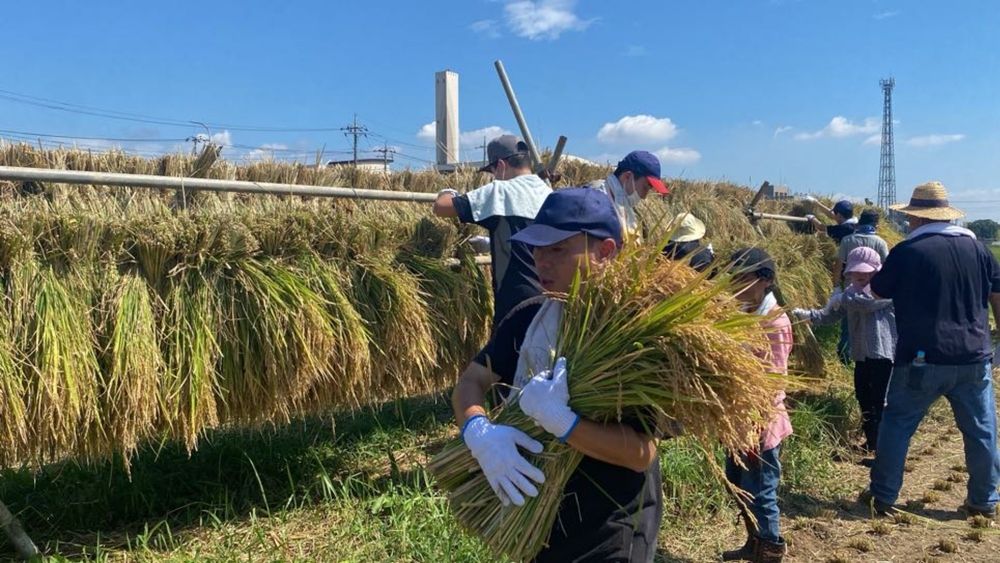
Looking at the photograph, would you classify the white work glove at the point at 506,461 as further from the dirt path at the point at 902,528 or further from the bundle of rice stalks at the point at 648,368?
the dirt path at the point at 902,528

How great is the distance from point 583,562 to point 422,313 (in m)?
2.17

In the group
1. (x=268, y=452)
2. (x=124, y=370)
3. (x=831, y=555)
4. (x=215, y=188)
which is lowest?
(x=831, y=555)

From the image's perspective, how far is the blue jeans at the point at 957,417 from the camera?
385cm

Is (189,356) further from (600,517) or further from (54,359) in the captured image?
(600,517)

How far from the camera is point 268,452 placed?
4035mm

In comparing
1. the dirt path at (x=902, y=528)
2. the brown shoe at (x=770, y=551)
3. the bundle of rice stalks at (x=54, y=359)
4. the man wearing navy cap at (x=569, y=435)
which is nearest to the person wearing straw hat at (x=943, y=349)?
the dirt path at (x=902, y=528)

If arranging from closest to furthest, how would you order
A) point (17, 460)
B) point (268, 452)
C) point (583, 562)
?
point (583, 562)
point (17, 460)
point (268, 452)

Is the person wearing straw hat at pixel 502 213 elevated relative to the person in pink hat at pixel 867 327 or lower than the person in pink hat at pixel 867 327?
elevated

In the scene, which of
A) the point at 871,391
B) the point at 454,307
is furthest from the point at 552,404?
the point at 871,391

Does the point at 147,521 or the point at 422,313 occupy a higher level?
the point at 422,313

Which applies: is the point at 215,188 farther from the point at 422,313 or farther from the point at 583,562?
the point at 583,562

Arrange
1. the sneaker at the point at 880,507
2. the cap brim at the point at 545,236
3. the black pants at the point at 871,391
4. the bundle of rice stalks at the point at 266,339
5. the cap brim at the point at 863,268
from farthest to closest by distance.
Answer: the black pants at the point at 871,391
the cap brim at the point at 863,268
the sneaker at the point at 880,507
the bundle of rice stalks at the point at 266,339
the cap brim at the point at 545,236

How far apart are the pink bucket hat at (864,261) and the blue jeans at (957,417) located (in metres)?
0.85

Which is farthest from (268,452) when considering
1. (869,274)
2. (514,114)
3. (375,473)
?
(869,274)
